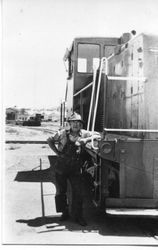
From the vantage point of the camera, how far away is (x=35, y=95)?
691 centimetres

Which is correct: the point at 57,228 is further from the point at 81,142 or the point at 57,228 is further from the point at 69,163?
the point at 81,142

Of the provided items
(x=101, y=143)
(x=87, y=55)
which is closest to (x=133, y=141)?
(x=101, y=143)

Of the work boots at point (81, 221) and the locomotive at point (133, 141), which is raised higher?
the locomotive at point (133, 141)

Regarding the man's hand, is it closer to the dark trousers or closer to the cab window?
the dark trousers

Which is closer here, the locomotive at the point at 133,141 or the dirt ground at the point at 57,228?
the dirt ground at the point at 57,228

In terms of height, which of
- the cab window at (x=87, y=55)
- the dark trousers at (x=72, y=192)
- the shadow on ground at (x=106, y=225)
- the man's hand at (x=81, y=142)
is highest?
the cab window at (x=87, y=55)

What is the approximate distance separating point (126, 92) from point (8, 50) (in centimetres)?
187

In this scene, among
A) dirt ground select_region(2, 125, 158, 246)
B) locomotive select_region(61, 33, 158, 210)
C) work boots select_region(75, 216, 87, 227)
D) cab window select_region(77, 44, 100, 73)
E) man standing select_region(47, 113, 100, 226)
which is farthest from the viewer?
cab window select_region(77, 44, 100, 73)

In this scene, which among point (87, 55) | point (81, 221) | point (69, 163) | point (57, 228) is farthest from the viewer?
point (87, 55)

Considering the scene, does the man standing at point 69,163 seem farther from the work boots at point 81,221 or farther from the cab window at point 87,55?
the cab window at point 87,55

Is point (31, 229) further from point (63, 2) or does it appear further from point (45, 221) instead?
point (63, 2)

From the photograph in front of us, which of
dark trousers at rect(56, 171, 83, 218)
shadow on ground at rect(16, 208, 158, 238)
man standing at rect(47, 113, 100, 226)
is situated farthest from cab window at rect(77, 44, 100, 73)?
shadow on ground at rect(16, 208, 158, 238)

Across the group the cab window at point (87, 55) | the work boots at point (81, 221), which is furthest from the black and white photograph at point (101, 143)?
the cab window at point (87, 55)

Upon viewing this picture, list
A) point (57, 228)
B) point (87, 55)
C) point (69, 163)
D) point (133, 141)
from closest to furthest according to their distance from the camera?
1. point (133, 141)
2. point (57, 228)
3. point (69, 163)
4. point (87, 55)
